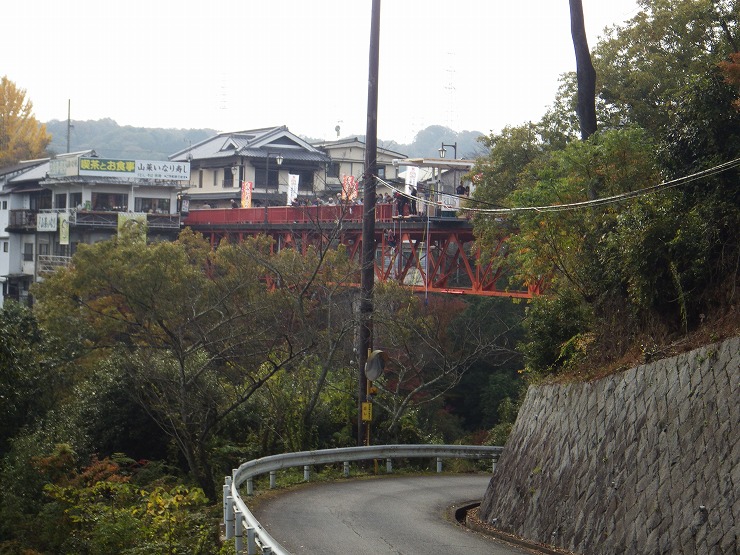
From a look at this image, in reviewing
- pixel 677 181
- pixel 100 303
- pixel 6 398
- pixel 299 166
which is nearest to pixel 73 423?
pixel 6 398

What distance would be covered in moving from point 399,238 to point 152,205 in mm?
33902

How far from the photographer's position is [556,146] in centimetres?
3083

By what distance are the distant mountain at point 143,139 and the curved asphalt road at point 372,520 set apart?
13466cm

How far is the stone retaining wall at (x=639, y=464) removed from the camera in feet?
31.0

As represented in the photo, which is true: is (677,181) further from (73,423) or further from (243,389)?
(73,423)

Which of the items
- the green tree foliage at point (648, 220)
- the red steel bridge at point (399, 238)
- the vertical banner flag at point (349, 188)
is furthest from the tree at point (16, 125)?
the green tree foliage at point (648, 220)

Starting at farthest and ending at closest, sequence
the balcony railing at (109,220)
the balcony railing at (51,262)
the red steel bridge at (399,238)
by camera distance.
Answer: the balcony railing at (109,220) → the balcony railing at (51,262) → the red steel bridge at (399,238)

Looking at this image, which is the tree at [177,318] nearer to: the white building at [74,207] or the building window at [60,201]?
the white building at [74,207]

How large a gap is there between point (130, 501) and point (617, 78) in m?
20.9

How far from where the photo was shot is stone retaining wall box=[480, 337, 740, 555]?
31.0ft

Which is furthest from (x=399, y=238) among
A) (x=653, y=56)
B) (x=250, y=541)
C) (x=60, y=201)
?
(x=60, y=201)

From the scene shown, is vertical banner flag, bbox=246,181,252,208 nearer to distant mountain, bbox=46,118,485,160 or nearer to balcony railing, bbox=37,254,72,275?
balcony railing, bbox=37,254,72,275

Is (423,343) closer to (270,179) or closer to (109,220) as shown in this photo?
(109,220)

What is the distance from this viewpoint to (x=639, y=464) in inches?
427
